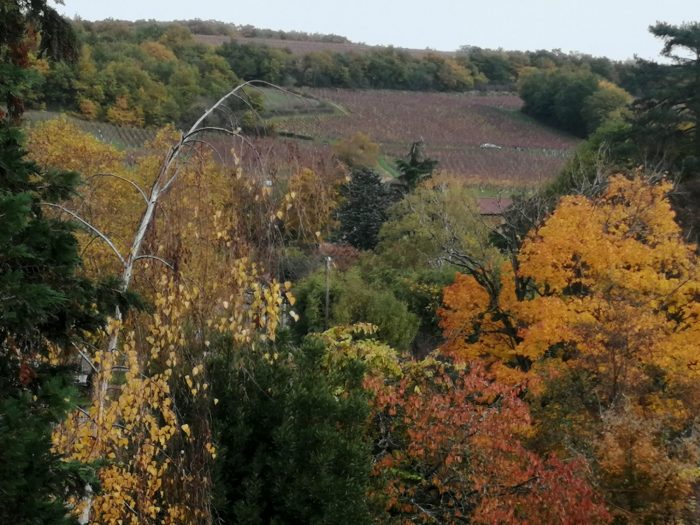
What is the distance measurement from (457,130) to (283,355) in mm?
88283

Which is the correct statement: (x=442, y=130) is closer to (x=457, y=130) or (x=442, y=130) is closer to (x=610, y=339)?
(x=457, y=130)

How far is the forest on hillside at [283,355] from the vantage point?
5.89 metres

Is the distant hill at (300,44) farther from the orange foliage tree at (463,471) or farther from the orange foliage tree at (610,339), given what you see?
the orange foliage tree at (463,471)

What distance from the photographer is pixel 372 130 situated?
8806 centimetres

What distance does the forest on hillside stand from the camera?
5887 millimetres

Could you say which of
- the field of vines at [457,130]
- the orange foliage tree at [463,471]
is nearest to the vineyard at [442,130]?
the field of vines at [457,130]

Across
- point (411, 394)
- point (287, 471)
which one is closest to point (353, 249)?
point (411, 394)

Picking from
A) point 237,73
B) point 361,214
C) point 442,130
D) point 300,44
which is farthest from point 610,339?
point 300,44

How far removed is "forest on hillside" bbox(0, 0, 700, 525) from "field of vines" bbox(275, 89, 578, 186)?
49.2 metres

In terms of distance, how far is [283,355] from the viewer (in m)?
9.67

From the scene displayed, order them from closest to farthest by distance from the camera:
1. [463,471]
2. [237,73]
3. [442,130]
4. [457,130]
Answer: [463,471]
[237,73]
[442,130]
[457,130]

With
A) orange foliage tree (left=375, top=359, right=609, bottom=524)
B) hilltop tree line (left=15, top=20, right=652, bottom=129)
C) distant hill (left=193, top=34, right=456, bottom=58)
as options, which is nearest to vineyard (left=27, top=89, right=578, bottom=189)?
hilltop tree line (left=15, top=20, right=652, bottom=129)

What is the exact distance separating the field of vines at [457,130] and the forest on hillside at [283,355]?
49.2 m

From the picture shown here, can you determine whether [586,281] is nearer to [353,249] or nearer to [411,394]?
[411,394]
